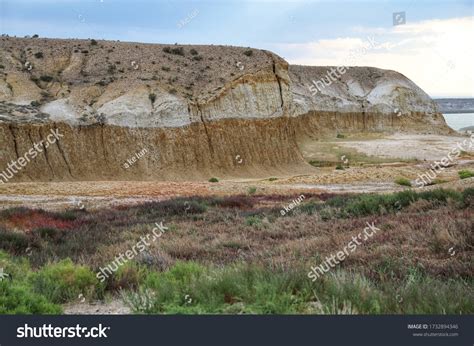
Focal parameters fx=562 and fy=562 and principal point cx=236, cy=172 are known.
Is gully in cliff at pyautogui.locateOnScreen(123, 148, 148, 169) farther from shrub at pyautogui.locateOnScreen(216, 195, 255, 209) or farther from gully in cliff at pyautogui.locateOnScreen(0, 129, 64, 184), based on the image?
shrub at pyautogui.locateOnScreen(216, 195, 255, 209)

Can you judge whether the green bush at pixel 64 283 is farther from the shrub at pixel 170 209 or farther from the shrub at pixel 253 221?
the shrub at pixel 170 209

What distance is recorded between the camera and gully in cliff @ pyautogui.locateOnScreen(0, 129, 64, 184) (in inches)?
1475

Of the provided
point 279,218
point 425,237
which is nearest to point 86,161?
point 279,218

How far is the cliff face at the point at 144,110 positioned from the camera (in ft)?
137

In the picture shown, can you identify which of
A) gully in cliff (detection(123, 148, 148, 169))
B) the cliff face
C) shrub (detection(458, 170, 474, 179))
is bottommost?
shrub (detection(458, 170, 474, 179))

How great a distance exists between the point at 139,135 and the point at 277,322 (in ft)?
132

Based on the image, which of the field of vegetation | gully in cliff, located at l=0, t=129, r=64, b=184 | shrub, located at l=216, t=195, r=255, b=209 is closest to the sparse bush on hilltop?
gully in cliff, located at l=0, t=129, r=64, b=184

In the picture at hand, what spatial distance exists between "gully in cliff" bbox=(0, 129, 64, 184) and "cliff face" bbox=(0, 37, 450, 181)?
43 cm

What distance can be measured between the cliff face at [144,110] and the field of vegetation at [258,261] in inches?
980

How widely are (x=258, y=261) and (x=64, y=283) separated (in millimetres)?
2944

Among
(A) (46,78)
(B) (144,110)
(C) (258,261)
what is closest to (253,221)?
(C) (258,261)

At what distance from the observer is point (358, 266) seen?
27.9 ft

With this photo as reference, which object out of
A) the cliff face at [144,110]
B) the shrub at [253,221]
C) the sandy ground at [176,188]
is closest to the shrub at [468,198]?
the shrub at [253,221]

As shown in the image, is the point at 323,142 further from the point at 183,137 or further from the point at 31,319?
the point at 31,319
